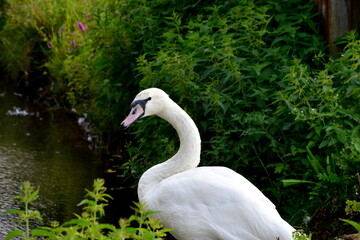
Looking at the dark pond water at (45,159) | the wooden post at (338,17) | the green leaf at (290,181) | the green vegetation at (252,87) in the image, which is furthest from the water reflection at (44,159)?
the wooden post at (338,17)

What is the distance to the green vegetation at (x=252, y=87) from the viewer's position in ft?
16.7

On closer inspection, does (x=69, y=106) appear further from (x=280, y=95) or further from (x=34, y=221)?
(x=280, y=95)

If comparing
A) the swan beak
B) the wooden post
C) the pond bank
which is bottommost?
the pond bank

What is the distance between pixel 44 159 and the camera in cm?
791

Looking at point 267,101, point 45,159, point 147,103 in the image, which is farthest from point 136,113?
point 45,159

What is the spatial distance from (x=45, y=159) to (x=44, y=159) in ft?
0.04

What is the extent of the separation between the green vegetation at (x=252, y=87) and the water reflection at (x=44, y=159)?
2.16 ft

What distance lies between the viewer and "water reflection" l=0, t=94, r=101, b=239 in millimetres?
6504

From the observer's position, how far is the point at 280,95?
17.1ft

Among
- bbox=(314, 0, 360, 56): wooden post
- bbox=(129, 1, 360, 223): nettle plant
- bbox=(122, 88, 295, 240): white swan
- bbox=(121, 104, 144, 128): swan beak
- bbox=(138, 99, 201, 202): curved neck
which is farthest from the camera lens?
bbox=(314, 0, 360, 56): wooden post

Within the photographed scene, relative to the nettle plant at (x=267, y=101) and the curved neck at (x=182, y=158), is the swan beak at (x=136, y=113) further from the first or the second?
the nettle plant at (x=267, y=101)

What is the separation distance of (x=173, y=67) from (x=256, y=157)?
3.33ft

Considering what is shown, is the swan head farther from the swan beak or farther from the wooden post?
the wooden post

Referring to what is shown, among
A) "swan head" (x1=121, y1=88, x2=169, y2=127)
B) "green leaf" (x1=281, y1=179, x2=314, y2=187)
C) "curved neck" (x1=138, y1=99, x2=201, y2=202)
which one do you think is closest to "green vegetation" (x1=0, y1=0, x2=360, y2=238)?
"green leaf" (x1=281, y1=179, x2=314, y2=187)
